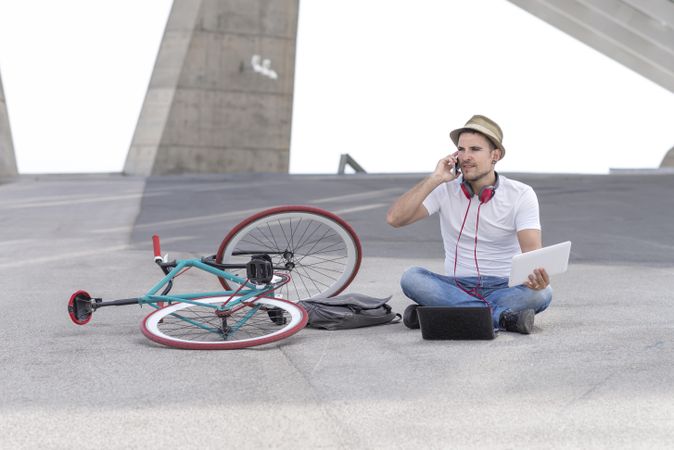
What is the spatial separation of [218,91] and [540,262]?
22.3m

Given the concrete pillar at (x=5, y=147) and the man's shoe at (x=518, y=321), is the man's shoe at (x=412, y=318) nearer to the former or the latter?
the man's shoe at (x=518, y=321)

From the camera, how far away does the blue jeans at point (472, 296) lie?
5.95 meters

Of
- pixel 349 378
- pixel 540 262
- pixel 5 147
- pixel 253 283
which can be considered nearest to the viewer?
pixel 349 378

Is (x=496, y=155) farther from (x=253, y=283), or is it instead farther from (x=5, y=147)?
(x=5, y=147)

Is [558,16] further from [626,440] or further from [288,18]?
[626,440]

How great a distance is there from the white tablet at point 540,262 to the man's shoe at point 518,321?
359 mm

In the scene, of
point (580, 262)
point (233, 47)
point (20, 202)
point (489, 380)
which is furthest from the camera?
point (233, 47)

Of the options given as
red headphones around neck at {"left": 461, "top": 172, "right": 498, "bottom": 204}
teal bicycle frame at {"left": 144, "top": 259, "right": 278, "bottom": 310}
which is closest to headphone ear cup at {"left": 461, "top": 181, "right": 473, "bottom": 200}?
red headphones around neck at {"left": 461, "top": 172, "right": 498, "bottom": 204}

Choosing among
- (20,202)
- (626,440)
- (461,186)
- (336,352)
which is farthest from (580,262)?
(20,202)

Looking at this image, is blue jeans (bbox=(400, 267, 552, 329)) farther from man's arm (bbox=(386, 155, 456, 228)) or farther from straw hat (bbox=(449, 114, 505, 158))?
straw hat (bbox=(449, 114, 505, 158))

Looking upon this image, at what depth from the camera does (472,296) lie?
6.06 m

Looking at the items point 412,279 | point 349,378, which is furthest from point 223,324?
point 412,279

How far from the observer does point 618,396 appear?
430 cm

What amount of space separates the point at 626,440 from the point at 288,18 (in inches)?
975
